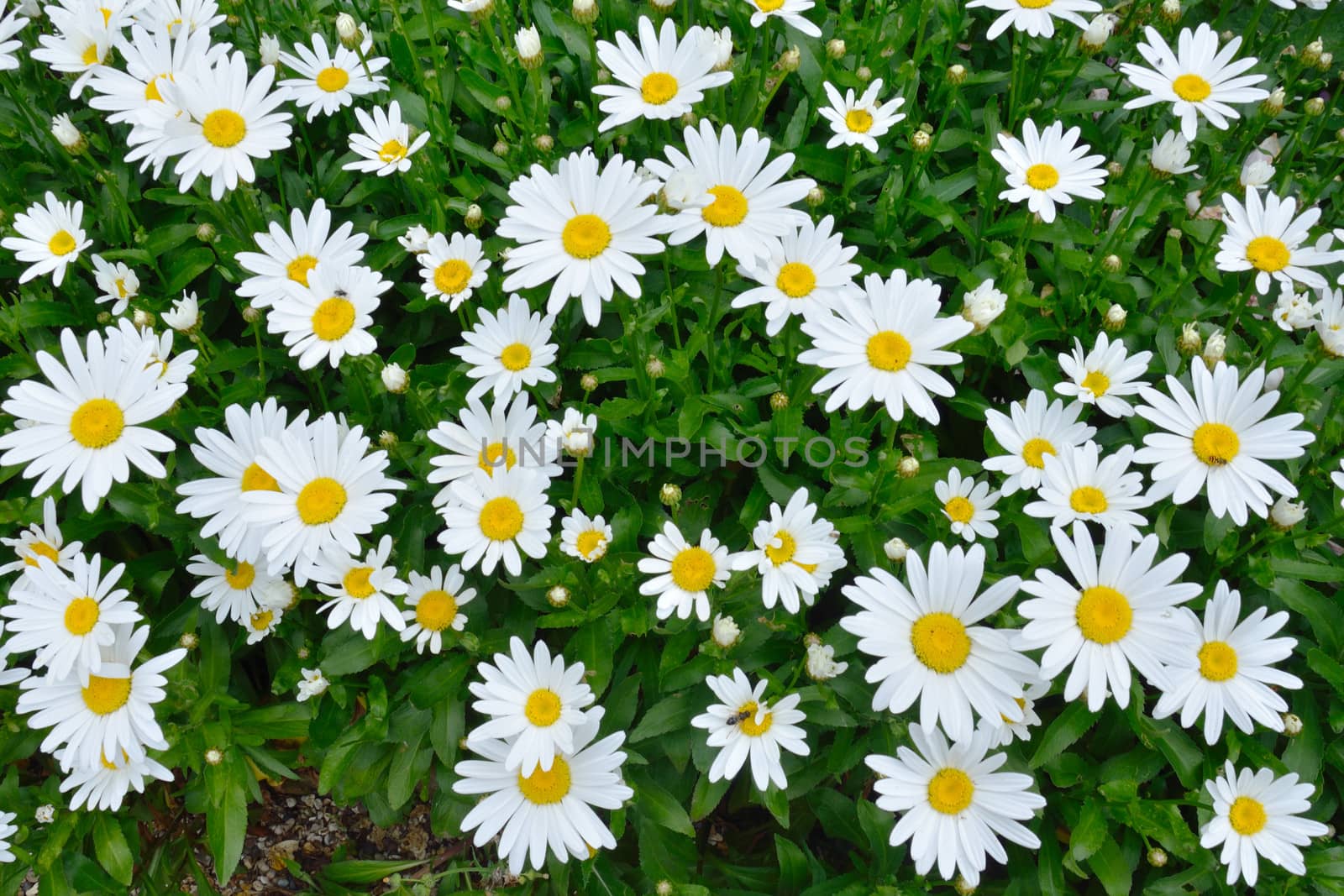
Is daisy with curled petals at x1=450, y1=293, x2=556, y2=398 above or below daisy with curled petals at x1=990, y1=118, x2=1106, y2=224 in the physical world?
below

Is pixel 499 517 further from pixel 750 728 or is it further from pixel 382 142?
pixel 382 142

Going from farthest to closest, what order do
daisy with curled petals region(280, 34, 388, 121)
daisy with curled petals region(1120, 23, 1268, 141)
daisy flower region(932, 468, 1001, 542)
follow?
1. daisy with curled petals region(280, 34, 388, 121)
2. daisy with curled petals region(1120, 23, 1268, 141)
3. daisy flower region(932, 468, 1001, 542)

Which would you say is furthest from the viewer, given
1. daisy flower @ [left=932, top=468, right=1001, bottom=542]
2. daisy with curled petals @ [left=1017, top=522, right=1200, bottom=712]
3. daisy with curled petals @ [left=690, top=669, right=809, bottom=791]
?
daisy flower @ [left=932, top=468, right=1001, bottom=542]

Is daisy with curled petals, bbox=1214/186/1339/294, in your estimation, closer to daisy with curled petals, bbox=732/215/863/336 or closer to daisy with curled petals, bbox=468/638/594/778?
daisy with curled petals, bbox=732/215/863/336

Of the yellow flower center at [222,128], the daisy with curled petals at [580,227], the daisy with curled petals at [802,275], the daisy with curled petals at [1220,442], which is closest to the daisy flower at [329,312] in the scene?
the daisy with curled petals at [580,227]

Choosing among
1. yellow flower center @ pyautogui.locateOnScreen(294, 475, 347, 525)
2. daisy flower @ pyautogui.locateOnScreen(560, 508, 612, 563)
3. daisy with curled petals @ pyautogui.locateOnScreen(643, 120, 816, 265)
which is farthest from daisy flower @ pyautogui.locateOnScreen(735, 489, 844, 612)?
yellow flower center @ pyautogui.locateOnScreen(294, 475, 347, 525)

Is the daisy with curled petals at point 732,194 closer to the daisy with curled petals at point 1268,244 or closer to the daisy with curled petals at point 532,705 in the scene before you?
the daisy with curled petals at point 532,705

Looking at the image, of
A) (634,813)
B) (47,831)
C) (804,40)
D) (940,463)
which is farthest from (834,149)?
(47,831)
